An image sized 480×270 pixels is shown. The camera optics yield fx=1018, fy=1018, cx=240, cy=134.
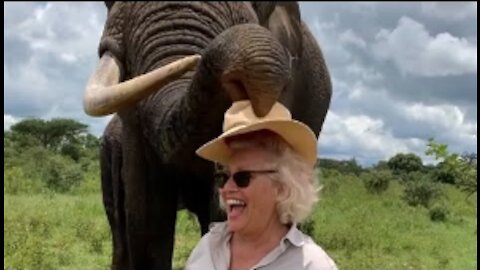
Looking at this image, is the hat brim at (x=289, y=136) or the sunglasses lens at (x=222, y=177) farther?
the sunglasses lens at (x=222, y=177)

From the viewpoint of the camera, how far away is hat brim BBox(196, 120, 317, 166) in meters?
2.11

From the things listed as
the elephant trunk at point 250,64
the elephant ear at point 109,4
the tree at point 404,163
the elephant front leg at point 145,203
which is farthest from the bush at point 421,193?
the elephant trunk at point 250,64

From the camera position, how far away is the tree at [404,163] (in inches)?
706

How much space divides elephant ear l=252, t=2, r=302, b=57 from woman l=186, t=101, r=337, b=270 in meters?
1.91

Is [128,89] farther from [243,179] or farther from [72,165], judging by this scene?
[72,165]

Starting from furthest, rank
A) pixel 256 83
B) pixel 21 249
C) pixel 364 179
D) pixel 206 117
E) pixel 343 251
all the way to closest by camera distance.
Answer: pixel 364 179
pixel 343 251
pixel 21 249
pixel 206 117
pixel 256 83

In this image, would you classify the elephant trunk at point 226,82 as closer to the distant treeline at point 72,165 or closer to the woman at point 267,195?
the woman at point 267,195

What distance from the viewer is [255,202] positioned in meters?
2.13

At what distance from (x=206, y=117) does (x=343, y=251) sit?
5407 millimetres

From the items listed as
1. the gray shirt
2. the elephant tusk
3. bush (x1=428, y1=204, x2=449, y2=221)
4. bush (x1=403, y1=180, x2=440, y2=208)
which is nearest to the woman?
the gray shirt

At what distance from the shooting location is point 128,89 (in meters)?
3.22

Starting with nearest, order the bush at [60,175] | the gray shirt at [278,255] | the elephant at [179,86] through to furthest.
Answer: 1. the gray shirt at [278,255]
2. the elephant at [179,86]
3. the bush at [60,175]

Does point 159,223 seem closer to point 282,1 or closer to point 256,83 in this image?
point 282,1

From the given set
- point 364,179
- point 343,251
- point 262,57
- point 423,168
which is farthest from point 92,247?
point 423,168
